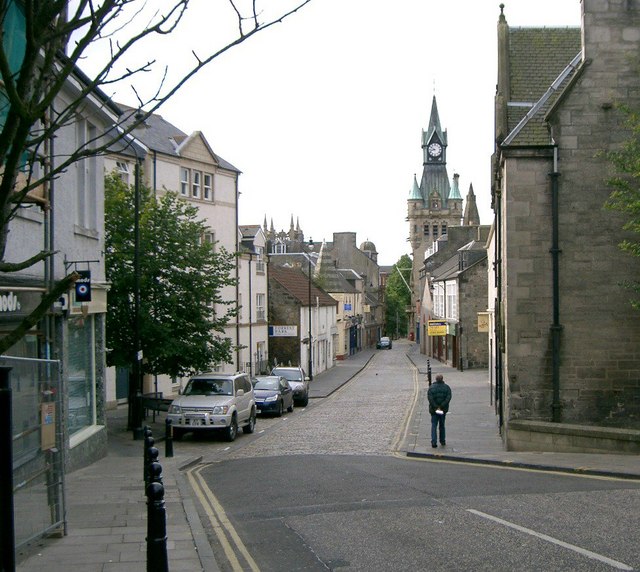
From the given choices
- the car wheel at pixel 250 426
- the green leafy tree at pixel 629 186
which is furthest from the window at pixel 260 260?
the green leafy tree at pixel 629 186

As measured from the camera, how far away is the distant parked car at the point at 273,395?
29.5m

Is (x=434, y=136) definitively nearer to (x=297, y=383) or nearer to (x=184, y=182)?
(x=184, y=182)

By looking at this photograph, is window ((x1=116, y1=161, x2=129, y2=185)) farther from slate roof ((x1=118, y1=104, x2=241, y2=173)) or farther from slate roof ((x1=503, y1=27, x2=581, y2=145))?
slate roof ((x1=503, y1=27, x2=581, y2=145))

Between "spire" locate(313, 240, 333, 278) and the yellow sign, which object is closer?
the yellow sign

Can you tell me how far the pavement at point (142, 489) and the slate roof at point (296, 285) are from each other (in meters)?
25.1

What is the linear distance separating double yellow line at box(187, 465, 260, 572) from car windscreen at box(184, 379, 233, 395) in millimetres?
7684

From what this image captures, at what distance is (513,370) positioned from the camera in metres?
18.9

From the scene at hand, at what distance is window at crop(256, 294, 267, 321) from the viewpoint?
4903 cm

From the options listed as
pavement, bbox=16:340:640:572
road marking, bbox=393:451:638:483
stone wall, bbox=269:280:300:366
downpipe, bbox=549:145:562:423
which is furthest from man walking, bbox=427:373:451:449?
stone wall, bbox=269:280:300:366

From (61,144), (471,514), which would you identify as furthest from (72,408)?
(471,514)

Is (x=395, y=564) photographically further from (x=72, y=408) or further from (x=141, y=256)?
(x=141, y=256)

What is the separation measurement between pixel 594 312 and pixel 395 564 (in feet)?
39.5

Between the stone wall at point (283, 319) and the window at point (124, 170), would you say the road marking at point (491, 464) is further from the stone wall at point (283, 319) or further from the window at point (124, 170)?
the stone wall at point (283, 319)

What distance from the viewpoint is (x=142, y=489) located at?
13.6 m
